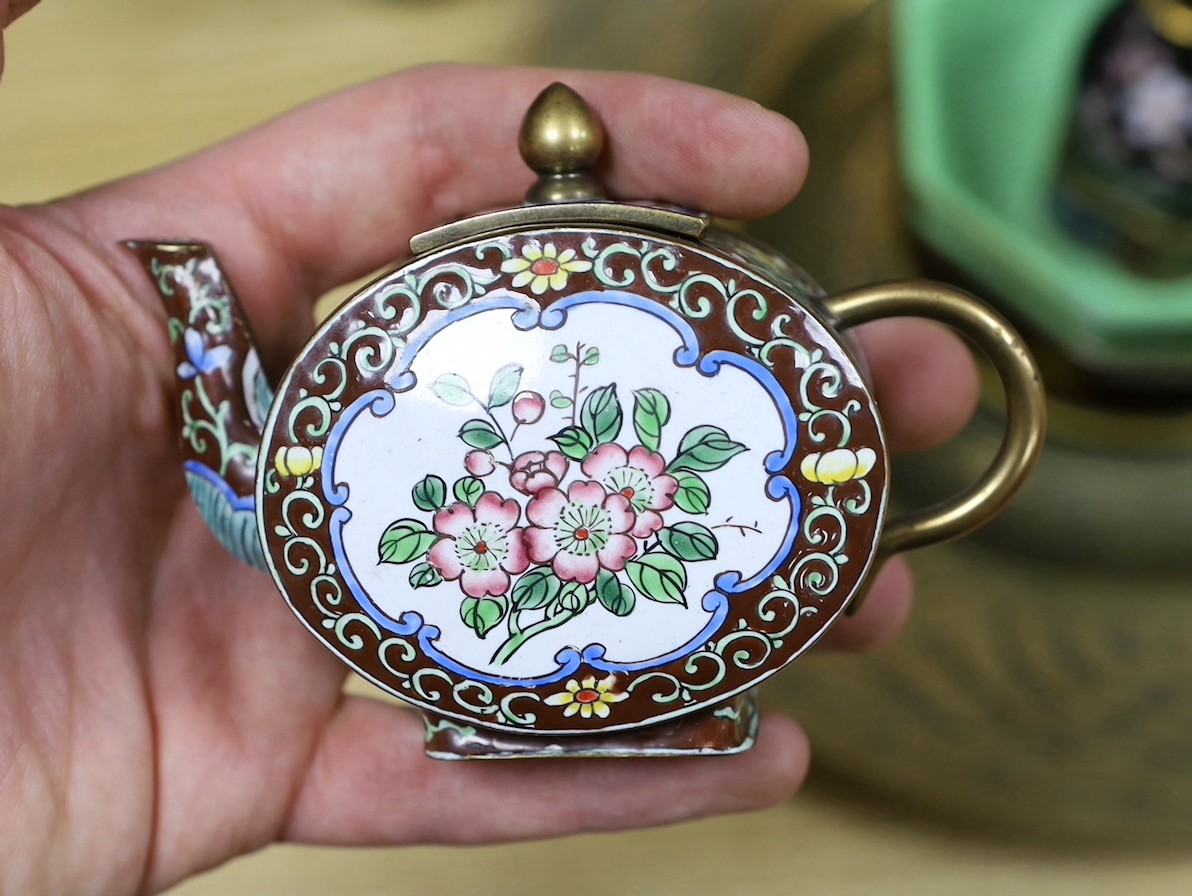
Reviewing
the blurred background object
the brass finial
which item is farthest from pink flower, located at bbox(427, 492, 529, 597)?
the blurred background object

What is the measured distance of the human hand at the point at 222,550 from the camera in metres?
0.95

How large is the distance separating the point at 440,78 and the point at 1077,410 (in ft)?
2.45

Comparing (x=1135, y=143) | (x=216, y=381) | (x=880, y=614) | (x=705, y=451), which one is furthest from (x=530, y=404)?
(x=1135, y=143)

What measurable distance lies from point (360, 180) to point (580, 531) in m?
0.44

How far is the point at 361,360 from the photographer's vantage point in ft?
2.75

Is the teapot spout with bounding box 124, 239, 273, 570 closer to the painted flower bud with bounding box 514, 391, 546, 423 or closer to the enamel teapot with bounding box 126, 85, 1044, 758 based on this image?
the enamel teapot with bounding box 126, 85, 1044, 758

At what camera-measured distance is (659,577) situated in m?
0.85

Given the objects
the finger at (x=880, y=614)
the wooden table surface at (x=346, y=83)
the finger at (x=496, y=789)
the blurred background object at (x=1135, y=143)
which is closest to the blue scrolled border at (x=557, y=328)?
the finger at (x=496, y=789)

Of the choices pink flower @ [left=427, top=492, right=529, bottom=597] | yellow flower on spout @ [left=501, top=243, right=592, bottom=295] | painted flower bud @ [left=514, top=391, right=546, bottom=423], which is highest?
yellow flower on spout @ [left=501, top=243, right=592, bottom=295]

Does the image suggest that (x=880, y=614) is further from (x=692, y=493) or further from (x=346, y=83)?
(x=346, y=83)

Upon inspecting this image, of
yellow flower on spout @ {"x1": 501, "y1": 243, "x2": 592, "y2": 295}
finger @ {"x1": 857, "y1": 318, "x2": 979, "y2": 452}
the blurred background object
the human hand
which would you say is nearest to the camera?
yellow flower on spout @ {"x1": 501, "y1": 243, "x2": 592, "y2": 295}

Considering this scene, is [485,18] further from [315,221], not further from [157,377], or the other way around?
[157,377]

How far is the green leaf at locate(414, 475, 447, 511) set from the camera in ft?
2.76

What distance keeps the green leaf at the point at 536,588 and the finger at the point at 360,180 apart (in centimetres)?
35
